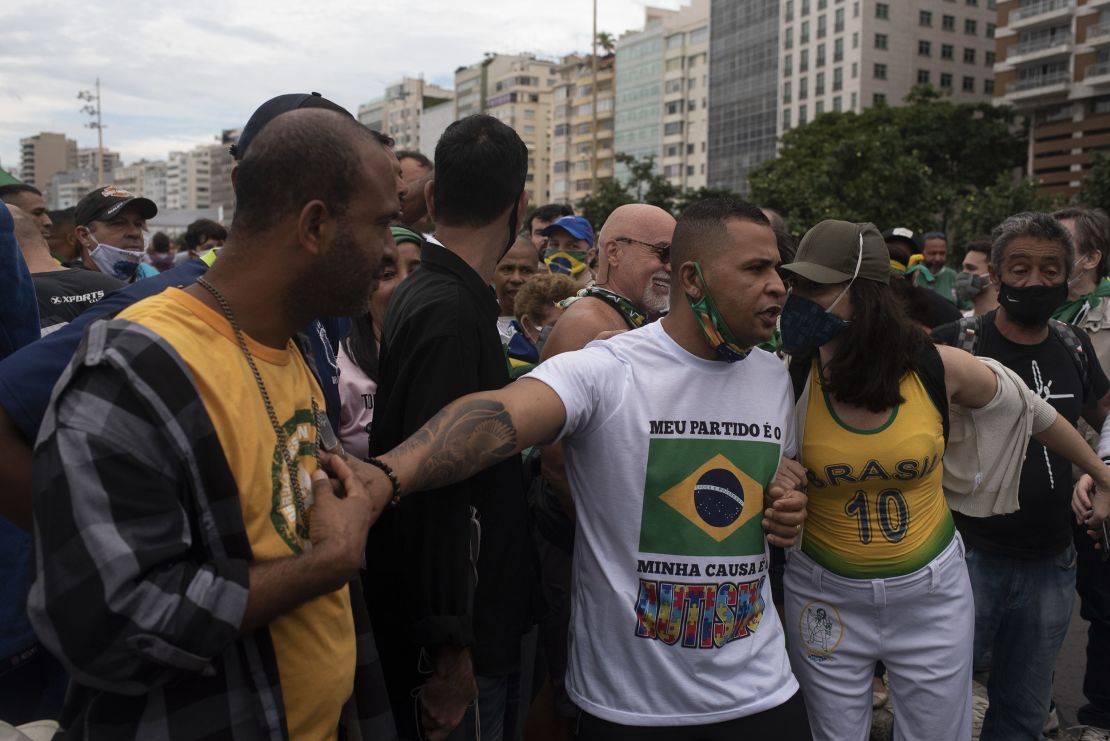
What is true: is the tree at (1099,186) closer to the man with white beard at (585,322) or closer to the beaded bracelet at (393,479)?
the man with white beard at (585,322)

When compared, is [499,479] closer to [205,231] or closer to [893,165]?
[205,231]

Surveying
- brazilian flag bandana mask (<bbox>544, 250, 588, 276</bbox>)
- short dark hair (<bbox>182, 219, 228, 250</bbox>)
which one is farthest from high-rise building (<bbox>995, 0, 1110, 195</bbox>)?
brazilian flag bandana mask (<bbox>544, 250, 588, 276</bbox>)

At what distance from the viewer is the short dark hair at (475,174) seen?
2.70m

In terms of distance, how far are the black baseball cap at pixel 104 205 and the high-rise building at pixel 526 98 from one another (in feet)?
372

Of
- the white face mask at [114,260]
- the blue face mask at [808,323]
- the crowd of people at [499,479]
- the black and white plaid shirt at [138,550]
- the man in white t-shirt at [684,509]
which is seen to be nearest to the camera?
the black and white plaid shirt at [138,550]

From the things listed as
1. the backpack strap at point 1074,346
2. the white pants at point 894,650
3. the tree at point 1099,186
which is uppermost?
the tree at point 1099,186

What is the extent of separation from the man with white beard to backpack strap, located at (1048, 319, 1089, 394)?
79.0 inches

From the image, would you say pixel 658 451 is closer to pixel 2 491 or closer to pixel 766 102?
pixel 2 491

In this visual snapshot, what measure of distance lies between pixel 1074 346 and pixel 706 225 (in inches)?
104

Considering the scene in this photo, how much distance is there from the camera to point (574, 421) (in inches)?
100

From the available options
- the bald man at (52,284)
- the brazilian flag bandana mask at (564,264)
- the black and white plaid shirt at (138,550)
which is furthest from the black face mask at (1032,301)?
the bald man at (52,284)

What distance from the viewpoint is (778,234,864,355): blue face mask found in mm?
3213

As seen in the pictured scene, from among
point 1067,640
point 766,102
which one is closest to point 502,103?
point 766,102

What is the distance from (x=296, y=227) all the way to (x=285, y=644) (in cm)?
85
